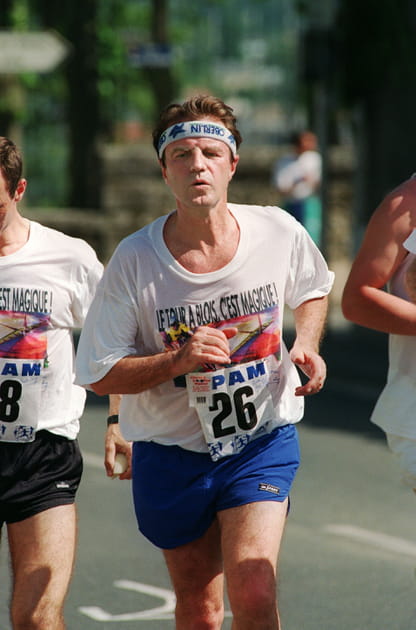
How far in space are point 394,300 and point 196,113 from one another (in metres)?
0.85

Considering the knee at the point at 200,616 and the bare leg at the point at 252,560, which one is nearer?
the bare leg at the point at 252,560

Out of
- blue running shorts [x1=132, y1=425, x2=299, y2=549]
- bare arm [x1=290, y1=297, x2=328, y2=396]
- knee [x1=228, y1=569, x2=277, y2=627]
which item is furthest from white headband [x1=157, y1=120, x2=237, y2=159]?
knee [x1=228, y1=569, x2=277, y2=627]

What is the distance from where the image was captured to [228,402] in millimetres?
4402

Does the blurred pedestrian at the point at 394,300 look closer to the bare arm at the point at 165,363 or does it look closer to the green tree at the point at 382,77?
the bare arm at the point at 165,363

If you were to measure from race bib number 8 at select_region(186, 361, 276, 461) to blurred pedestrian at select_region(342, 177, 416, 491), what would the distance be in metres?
0.38

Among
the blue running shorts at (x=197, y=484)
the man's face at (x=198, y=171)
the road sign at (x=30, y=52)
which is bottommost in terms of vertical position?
the road sign at (x=30, y=52)

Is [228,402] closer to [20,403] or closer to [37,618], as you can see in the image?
[20,403]

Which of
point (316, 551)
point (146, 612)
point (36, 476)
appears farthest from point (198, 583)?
point (316, 551)

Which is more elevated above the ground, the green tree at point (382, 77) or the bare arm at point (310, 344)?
the bare arm at point (310, 344)

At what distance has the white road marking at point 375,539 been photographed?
7.08 meters

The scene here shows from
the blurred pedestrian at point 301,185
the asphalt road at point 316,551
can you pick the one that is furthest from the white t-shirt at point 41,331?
the blurred pedestrian at point 301,185

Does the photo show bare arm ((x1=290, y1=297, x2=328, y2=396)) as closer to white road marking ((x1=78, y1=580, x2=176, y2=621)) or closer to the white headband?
the white headband

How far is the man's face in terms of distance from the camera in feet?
14.3

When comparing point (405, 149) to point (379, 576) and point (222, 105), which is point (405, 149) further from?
point (222, 105)
